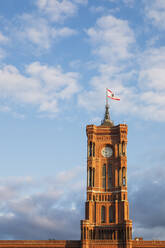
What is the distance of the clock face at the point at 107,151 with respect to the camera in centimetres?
13350

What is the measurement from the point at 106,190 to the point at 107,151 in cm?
1345

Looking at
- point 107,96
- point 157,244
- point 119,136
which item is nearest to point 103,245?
point 157,244

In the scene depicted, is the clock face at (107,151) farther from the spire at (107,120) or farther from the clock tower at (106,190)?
the spire at (107,120)

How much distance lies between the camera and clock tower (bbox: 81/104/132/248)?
11725 cm

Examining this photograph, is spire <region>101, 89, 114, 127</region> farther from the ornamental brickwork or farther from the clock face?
the clock face

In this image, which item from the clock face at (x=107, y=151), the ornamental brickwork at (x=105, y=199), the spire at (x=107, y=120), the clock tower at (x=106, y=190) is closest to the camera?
the ornamental brickwork at (x=105, y=199)

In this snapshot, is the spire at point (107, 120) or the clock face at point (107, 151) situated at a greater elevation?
the spire at point (107, 120)

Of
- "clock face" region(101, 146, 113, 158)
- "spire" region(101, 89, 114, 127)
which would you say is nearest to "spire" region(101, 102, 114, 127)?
"spire" region(101, 89, 114, 127)

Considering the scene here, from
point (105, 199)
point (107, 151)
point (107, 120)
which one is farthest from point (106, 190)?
point (107, 120)

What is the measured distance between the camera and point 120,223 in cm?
11919

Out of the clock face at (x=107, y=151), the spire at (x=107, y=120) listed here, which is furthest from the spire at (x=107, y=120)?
the clock face at (x=107, y=151)

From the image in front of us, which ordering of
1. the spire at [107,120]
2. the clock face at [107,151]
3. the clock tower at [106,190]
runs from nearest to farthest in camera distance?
the clock tower at [106,190]
the clock face at [107,151]
the spire at [107,120]

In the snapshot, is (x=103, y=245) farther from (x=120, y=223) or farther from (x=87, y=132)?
(x=87, y=132)

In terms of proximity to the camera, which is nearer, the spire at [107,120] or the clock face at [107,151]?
the clock face at [107,151]
